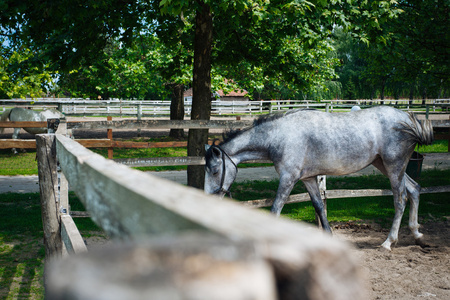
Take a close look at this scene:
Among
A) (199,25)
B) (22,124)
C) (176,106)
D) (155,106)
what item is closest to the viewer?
(199,25)

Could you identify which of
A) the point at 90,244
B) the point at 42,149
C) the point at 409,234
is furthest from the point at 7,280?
the point at 409,234

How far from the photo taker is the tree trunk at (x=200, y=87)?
731 centimetres

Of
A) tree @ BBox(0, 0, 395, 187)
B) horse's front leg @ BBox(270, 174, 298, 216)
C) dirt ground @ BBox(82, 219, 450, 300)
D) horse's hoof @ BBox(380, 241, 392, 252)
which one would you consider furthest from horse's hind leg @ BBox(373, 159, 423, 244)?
tree @ BBox(0, 0, 395, 187)

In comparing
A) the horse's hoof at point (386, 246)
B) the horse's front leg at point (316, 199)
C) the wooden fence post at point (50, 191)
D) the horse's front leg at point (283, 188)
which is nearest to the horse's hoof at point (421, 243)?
the horse's hoof at point (386, 246)

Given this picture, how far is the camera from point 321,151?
5.17 m

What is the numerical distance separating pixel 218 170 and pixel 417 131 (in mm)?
2657

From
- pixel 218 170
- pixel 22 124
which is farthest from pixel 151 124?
pixel 22 124

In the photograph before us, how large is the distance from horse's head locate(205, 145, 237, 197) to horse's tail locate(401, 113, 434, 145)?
2.33m

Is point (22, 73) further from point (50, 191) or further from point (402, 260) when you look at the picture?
point (402, 260)

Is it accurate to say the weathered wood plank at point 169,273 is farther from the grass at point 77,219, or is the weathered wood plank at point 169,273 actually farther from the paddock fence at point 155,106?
the paddock fence at point 155,106

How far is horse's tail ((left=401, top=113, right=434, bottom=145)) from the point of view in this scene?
5.36 meters

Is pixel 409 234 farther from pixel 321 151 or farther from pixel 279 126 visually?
pixel 279 126

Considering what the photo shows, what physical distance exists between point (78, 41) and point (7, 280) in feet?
14.0

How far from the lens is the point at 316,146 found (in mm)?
5152
